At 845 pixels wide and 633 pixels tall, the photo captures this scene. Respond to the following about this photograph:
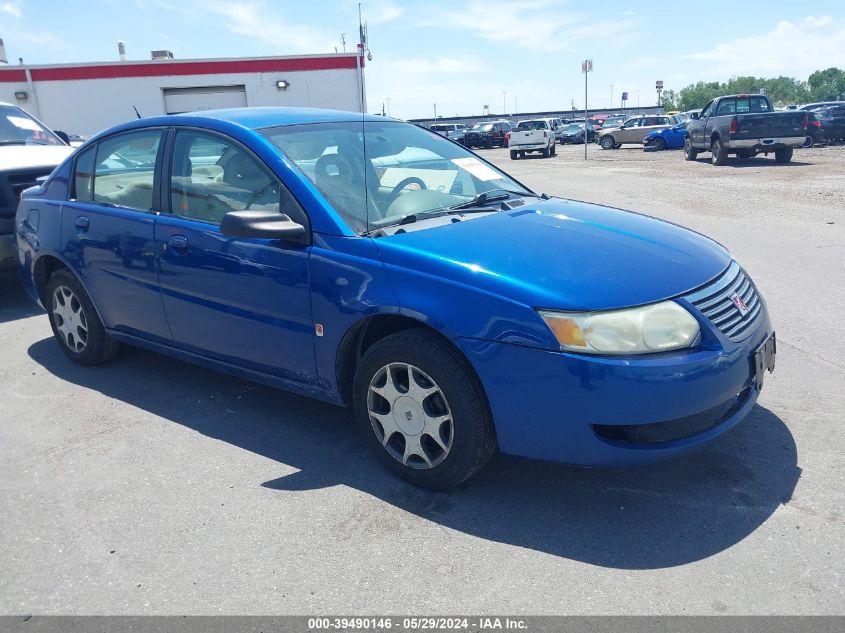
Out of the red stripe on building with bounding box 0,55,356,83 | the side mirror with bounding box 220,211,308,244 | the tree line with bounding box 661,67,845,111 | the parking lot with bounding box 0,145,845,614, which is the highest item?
the tree line with bounding box 661,67,845,111

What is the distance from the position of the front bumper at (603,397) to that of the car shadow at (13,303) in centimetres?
534

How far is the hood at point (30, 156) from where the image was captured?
6.95m

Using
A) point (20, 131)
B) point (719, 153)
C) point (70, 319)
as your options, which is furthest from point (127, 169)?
point (719, 153)

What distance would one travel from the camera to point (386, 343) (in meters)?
3.15

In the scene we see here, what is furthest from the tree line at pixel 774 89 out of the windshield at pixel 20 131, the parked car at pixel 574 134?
the windshield at pixel 20 131

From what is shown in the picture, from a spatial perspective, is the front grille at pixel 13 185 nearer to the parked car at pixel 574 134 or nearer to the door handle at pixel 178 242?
the door handle at pixel 178 242

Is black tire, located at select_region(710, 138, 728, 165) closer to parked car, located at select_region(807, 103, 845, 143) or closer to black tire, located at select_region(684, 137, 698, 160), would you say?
black tire, located at select_region(684, 137, 698, 160)

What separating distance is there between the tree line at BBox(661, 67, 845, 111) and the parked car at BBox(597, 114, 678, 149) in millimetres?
87829

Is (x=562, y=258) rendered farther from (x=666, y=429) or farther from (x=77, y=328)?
(x=77, y=328)

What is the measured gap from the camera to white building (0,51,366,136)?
22516 millimetres

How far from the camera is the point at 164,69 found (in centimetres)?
2306

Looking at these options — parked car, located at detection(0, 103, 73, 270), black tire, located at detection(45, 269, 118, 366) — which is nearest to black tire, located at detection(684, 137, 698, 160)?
parked car, located at detection(0, 103, 73, 270)

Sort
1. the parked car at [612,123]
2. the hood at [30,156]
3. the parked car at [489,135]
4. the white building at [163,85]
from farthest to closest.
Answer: the parked car at [489,135]
the parked car at [612,123]
the white building at [163,85]
the hood at [30,156]

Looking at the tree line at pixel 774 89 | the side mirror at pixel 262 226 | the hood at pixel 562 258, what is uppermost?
the tree line at pixel 774 89
